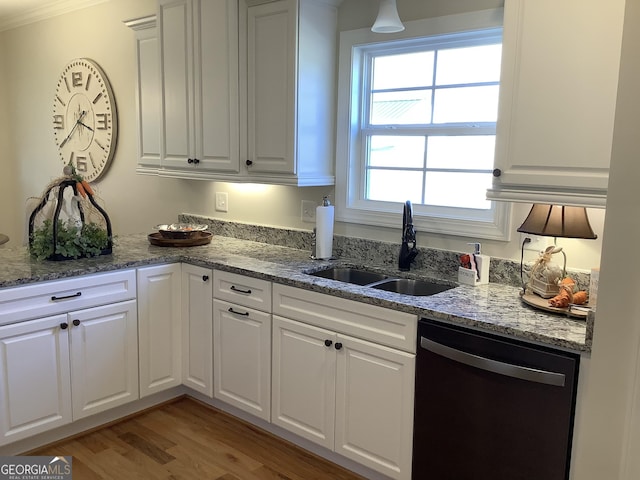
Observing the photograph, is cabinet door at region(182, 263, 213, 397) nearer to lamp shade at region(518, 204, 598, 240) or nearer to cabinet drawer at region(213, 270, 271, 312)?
cabinet drawer at region(213, 270, 271, 312)

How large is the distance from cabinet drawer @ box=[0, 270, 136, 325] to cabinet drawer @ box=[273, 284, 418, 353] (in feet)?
2.63

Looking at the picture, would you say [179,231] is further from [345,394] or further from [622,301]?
[622,301]

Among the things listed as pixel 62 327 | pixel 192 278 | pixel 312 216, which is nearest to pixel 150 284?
pixel 192 278

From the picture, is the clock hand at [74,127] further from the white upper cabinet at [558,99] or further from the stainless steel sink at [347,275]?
the white upper cabinet at [558,99]

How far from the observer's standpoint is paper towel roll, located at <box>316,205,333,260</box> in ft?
9.59

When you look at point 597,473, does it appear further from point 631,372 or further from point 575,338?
point 575,338

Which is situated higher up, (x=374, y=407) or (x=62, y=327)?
(x=62, y=327)

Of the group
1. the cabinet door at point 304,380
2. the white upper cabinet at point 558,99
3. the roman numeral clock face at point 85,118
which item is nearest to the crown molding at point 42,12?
the roman numeral clock face at point 85,118

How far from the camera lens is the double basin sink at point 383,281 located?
2625 millimetres

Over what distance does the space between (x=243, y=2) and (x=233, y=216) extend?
132 centimetres

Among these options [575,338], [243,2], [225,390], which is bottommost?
[225,390]

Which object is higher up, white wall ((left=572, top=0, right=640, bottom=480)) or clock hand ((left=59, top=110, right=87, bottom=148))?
clock hand ((left=59, top=110, right=87, bottom=148))

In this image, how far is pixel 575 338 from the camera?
180cm

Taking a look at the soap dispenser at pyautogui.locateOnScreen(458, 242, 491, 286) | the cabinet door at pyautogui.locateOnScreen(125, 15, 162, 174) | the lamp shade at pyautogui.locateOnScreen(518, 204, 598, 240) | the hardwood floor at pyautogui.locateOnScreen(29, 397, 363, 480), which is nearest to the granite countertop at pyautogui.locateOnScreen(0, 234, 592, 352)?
the soap dispenser at pyautogui.locateOnScreen(458, 242, 491, 286)
